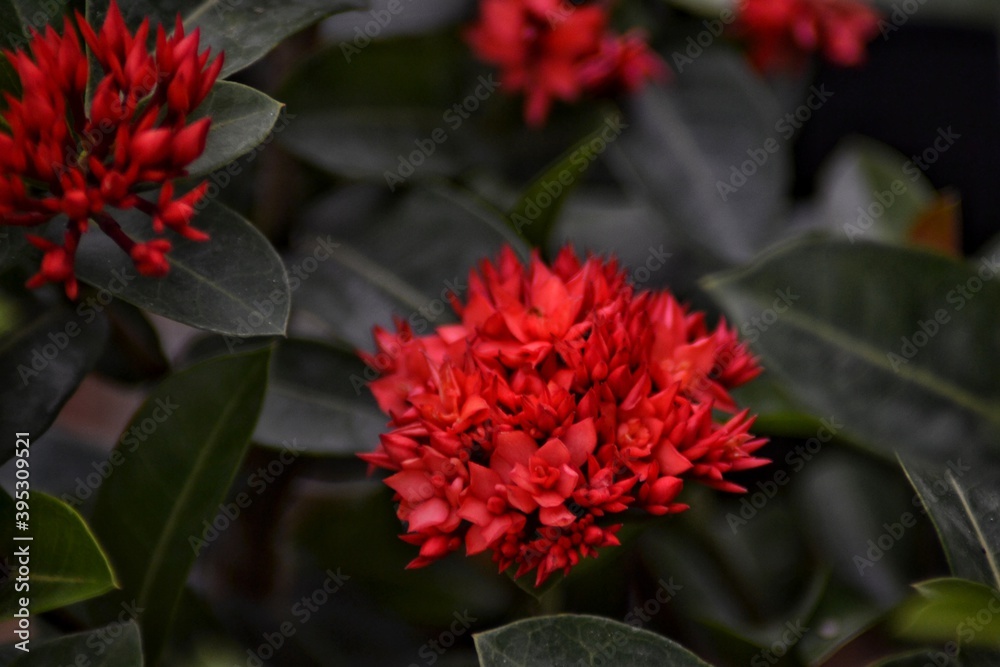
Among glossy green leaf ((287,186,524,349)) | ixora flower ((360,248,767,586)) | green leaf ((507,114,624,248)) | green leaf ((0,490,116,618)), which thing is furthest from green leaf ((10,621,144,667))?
green leaf ((507,114,624,248))

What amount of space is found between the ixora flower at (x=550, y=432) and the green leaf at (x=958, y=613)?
133 mm

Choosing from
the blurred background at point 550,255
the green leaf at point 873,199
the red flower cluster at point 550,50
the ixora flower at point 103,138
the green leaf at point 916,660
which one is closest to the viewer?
the ixora flower at point 103,138

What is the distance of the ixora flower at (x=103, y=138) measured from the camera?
21.4 inches

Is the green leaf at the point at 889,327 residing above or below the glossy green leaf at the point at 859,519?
above

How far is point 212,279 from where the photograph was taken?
24.5 inches

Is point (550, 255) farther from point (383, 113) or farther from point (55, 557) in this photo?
point (55, 557)

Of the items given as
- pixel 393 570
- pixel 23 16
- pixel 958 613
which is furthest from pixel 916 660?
pixel 23 16

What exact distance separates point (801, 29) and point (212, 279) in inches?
27.2

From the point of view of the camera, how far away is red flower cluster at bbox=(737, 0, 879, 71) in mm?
Answer: 1020

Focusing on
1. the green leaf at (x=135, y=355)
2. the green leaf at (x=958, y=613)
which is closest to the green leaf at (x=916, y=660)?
the green leaf at (x=958, y=613)

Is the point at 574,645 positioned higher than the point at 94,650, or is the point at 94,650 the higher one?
the point at 574,645

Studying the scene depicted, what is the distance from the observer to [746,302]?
0.74 metres

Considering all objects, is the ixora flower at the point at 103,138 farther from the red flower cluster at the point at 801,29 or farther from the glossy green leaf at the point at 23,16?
the red flower cluster at the point at 801,29

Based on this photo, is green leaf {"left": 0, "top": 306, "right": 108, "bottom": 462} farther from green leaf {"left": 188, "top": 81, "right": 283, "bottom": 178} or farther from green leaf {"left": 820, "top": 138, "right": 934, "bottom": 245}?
green leaf {"left": 820, "top": 138, "right": 934, "bottom": 245}
